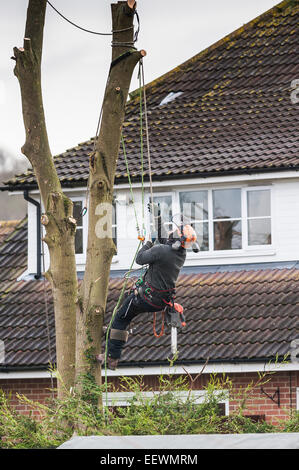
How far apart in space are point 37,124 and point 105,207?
1439 mm

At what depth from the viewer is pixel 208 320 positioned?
19281 millimetres

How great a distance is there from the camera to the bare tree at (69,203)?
12.9m

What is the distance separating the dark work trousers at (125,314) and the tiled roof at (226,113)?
7113 millimetres

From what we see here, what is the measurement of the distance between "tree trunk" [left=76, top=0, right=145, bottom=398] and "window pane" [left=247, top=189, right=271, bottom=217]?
768 centimetres

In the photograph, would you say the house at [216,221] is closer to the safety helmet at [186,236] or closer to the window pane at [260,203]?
the window pane at [260,203]

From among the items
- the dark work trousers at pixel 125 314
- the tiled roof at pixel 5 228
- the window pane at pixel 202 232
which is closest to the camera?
the dark work trousers at pixel 125 314

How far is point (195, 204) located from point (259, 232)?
1285 millimetres

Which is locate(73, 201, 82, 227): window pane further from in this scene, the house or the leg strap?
the leg strap

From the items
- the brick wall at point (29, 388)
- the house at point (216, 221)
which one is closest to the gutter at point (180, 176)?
the house at point (216, 221)

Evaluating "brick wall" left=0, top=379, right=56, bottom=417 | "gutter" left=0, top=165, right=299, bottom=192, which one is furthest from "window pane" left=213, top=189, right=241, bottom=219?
"brick wall" left=0, top=379, right=56, bottom=417

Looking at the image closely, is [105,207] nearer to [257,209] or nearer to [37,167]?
[37,167]

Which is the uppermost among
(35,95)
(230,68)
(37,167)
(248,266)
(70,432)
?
(230,68)

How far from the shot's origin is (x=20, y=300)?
2097cm
